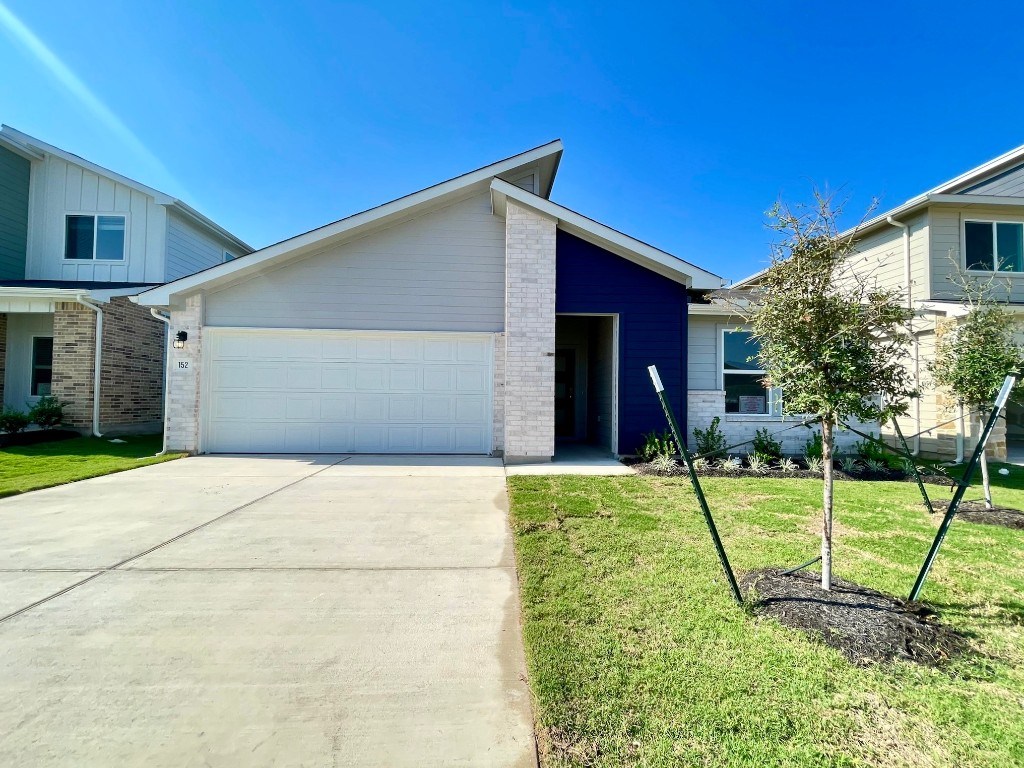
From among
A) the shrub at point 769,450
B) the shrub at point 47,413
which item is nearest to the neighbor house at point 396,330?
the shrub at point 769,450

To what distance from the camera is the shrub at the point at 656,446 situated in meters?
8.44

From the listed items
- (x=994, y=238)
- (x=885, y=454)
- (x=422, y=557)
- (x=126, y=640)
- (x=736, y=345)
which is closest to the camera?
(x=126, y=640)

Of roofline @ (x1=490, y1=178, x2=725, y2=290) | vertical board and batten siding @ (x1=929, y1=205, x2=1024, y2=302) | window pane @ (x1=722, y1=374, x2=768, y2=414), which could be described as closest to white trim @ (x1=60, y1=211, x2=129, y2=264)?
roofline @ (x1=490, y1=178, x2=725, y2=290)

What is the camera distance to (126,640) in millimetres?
2678

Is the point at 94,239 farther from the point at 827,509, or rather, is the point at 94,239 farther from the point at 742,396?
the point at 827,509

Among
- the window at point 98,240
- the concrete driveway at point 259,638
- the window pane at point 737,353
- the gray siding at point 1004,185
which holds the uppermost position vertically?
the gray siding at point 1004,185

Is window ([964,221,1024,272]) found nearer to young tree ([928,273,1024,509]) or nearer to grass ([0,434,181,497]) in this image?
young tree ([928,273,1024,509])

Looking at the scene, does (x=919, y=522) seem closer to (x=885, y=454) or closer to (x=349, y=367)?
(x=885, y=454)

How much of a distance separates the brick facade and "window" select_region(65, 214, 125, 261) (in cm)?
274

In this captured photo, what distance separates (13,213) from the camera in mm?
12609

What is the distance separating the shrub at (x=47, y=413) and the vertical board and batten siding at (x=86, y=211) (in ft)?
13.3

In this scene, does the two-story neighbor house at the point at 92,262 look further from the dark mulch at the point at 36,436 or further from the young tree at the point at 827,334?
the young tree at the point at 827,334

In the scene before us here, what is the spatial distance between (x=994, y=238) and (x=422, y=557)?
47.2ft

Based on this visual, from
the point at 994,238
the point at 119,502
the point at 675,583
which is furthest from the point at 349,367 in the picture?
the point at 994,238
